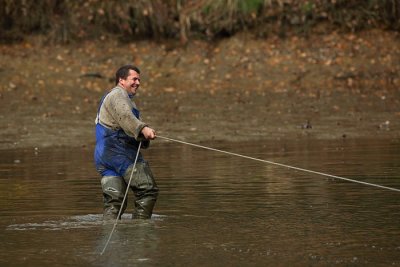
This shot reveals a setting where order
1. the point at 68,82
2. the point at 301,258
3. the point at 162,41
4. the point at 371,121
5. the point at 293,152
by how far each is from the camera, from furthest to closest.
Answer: the point at 162,41 < the point at 68,82 < the point at 371,121 < the point at 293,152 < the point at 301,258

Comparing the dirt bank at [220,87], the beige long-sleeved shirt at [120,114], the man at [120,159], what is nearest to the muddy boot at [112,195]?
the man at [120,159]

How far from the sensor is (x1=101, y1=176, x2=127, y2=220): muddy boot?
1151 centimetres

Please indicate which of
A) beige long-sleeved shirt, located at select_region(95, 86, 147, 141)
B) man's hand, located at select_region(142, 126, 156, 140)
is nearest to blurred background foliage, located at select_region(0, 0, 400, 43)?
beige long-sleeved shirt, located at select_region(95, 86, 147, 141)

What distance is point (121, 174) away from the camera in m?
11.6

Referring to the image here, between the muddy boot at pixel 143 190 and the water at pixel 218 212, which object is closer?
the water at pixel 218 212

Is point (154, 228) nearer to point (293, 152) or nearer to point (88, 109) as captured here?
point (293, 152)

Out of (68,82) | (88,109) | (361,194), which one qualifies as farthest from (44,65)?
(361,194)

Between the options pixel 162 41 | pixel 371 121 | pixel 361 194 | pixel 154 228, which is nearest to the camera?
pixel 154 228

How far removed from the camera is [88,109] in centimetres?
2205

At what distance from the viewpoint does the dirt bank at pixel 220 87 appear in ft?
66.5

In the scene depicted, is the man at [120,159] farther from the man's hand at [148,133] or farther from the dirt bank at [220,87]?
the dirt bank at [220,87]

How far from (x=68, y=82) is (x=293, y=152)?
7496 millimetres

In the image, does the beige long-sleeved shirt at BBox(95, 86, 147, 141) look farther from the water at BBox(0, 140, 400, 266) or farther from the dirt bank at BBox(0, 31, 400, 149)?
the dirt bank at BBox(0, 31, 400, 149)

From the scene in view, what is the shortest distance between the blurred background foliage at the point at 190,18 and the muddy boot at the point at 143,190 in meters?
14.0
